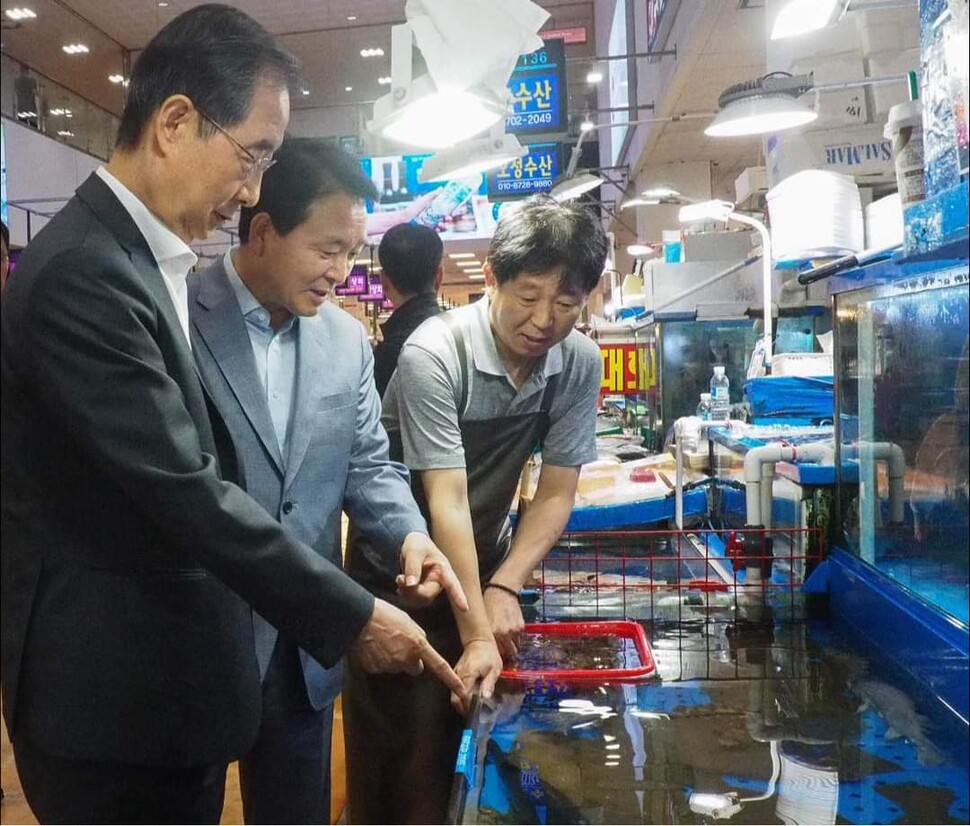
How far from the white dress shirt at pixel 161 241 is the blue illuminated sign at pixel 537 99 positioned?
6.55ft

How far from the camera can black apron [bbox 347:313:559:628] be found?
1.50 metres

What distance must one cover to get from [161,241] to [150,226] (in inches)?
0.7

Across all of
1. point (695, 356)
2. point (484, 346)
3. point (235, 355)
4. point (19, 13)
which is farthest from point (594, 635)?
point (695, 356)

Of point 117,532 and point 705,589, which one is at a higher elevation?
point 117,532

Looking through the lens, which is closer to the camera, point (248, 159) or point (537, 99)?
point (248, 159)

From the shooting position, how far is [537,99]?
3.26m

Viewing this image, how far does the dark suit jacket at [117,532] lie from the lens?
0.75m

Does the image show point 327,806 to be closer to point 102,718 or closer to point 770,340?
point 102,718

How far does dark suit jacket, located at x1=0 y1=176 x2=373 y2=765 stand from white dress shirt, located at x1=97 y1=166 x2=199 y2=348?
0.04 ft

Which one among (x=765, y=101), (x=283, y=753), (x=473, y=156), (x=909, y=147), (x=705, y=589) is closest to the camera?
(x=909, y=147)

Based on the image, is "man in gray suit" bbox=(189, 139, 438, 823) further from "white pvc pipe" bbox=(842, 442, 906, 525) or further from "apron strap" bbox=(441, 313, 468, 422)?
"white pvc pipe" bbox=(842, 442, 906, 525)

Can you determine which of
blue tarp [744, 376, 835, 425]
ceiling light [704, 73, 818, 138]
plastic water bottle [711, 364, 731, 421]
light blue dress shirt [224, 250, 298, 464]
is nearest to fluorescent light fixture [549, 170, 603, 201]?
plastic water bottle [711, 364, 731, 421]

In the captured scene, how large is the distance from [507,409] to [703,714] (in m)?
0.60

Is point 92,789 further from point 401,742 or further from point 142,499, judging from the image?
point 401,742
